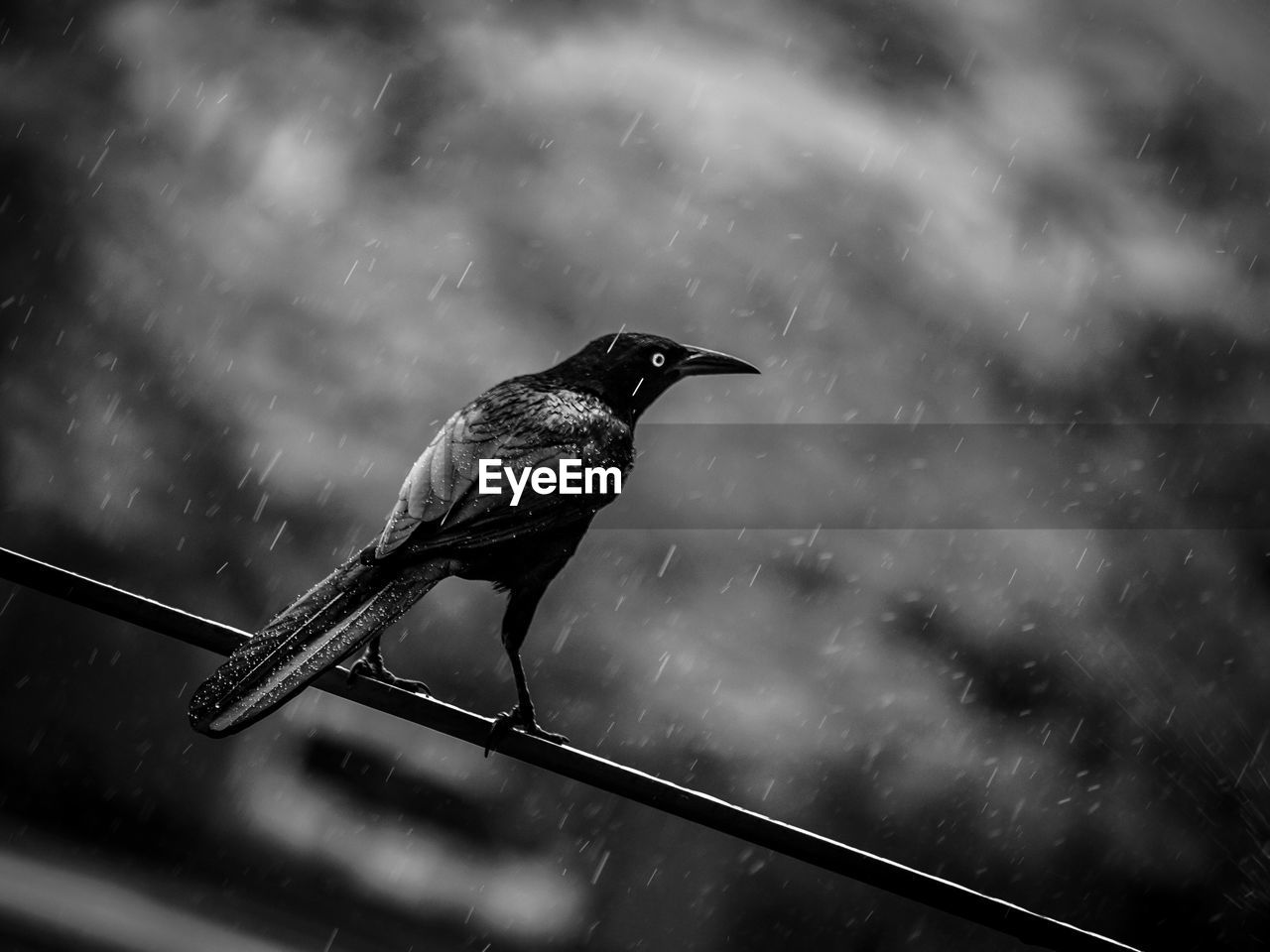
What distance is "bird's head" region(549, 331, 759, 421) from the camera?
13.9 ft

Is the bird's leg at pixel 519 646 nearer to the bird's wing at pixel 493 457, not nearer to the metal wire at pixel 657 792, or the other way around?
the bird's wing at pixel 493 457

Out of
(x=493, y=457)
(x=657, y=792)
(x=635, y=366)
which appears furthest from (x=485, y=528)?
(x=635, y=366)

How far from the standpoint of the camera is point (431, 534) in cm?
286

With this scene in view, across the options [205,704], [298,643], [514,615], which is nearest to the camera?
[205,704]

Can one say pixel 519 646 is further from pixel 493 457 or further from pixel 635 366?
pixel 635 366

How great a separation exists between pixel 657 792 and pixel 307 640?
3.02ft

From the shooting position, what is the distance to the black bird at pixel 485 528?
7.58ft

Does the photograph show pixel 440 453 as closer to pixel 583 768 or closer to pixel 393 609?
pixel 393 609

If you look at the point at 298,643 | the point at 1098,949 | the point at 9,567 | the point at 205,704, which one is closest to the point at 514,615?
Result: the point at 298,643

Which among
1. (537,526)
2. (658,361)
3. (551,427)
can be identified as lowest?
(537,526)

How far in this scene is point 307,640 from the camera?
7.97 feet

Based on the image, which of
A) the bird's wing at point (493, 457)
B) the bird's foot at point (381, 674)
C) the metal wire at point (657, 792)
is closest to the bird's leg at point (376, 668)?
the bird's foot at point (381, 674)

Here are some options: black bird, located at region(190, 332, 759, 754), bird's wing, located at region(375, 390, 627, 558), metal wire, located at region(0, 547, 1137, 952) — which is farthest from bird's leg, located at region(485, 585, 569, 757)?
metal wire, located at region(0, 547, 1137, 952)

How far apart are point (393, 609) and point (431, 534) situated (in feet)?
1.07
